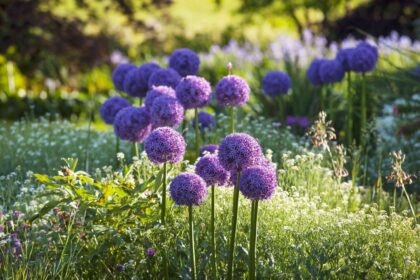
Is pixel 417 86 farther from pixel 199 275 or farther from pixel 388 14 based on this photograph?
pixel 388 14

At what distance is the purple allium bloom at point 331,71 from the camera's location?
5.96 m

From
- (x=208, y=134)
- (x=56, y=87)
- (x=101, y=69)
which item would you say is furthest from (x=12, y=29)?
(x=208, y=134)

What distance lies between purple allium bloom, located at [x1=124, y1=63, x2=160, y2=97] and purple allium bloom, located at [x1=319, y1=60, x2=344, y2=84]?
157 cm

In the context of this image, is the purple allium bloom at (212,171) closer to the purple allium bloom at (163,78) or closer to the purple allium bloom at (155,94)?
the purple allium bloom at (155,94)

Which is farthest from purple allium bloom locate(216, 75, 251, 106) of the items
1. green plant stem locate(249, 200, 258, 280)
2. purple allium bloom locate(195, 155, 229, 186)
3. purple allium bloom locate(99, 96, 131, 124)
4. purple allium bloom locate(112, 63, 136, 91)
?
purple allium bloom locate(112, 63, 136, 91)

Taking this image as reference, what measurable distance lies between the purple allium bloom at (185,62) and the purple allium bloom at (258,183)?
2454mm

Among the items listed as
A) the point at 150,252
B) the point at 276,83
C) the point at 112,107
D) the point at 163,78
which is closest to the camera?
the point at 150,252

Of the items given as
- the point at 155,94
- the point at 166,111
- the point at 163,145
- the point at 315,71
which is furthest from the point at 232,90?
the point at 315,71

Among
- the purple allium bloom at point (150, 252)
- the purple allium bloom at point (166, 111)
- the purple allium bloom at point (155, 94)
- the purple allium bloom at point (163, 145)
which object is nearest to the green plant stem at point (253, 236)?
the purple allium bloom at point (163, 145)

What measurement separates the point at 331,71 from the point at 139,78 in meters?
1.77

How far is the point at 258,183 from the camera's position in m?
2.93

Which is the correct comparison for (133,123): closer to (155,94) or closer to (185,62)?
(155,94)

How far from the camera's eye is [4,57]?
10.8 metres

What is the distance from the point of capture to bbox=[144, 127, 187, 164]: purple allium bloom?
3287mm
